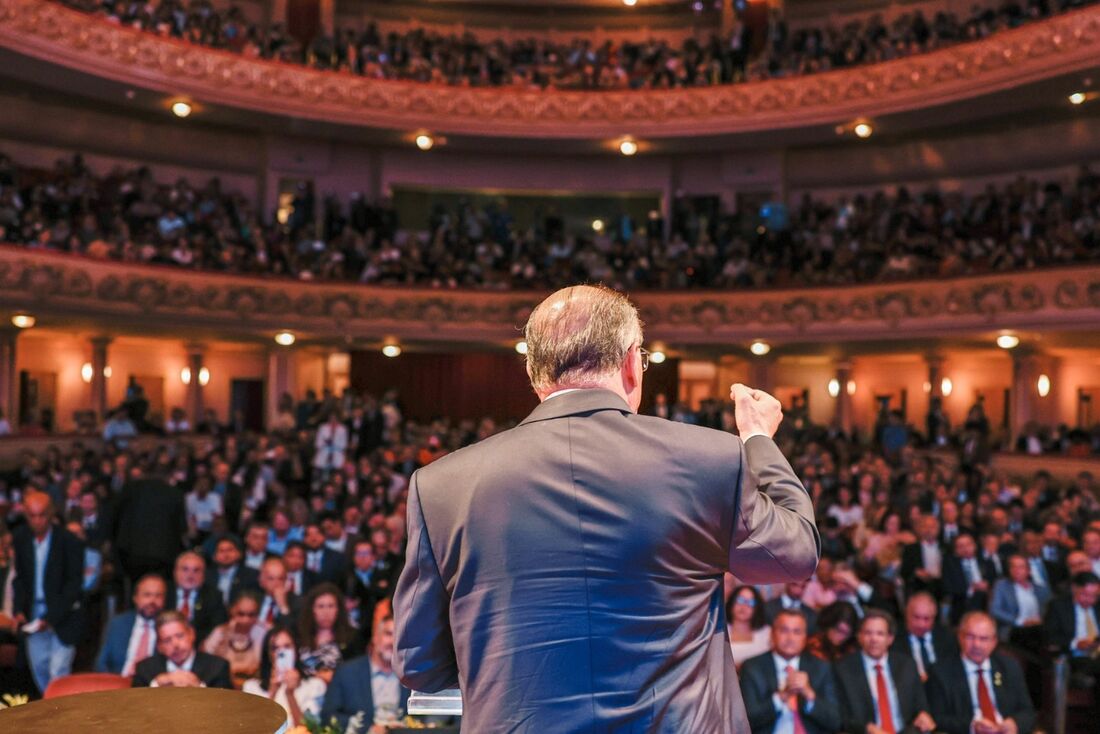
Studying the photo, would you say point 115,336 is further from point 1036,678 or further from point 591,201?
point 1036,678

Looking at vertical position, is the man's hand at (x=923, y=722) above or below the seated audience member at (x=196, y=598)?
below

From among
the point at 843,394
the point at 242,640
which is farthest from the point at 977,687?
the point at 843,394

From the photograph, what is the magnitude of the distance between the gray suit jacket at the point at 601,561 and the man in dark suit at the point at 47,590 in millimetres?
6049

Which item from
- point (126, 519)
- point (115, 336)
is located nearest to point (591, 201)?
point (115, 336)

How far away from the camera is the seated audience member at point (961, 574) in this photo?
8204mm

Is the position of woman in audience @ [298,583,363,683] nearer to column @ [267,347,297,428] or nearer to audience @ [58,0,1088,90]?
audience @ [58,0,1088,90]

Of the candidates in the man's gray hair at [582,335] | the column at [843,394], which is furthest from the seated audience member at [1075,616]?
the column at [843,394]

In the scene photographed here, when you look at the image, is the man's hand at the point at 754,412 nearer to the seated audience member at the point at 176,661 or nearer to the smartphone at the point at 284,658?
the seated audience member at the point at 176,661

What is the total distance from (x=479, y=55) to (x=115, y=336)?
9200mm

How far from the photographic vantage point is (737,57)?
69.3ft

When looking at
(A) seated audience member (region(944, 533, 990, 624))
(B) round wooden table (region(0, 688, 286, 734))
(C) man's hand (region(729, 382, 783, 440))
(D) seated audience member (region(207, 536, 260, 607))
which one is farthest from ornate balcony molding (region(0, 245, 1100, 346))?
(C) man's hand (region(729, 382, 783, 440))

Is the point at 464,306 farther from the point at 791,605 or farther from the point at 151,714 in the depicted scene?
the point at 151,714

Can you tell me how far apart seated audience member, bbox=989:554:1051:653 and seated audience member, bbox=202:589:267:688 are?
5272mm

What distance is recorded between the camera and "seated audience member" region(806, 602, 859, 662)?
5.82 m
